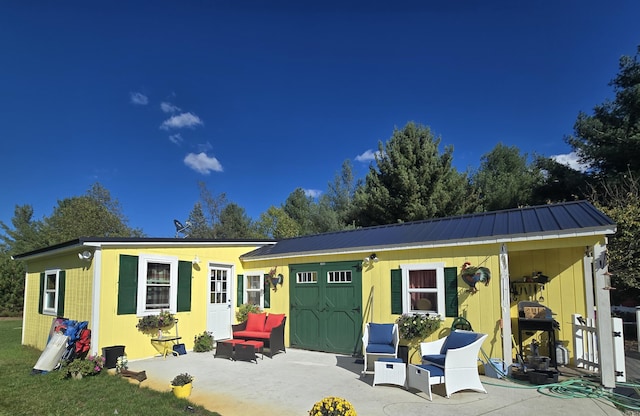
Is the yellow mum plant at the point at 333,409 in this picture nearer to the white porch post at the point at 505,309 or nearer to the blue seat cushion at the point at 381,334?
the blue seat cushion at the point at 381,334

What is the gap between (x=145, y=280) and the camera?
8172 mm

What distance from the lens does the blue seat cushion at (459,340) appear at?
17.8 feet

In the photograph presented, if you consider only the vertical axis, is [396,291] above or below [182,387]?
above

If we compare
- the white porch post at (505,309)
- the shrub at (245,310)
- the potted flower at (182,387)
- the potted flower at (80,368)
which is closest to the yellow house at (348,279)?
the white porch post at (505,309)

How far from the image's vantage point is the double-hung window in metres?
10.2

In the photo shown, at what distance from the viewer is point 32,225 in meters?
31.7

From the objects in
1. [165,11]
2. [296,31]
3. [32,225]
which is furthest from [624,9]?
[32,225]

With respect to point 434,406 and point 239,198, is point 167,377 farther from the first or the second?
point 239,198

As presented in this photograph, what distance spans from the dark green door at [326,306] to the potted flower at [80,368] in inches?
170

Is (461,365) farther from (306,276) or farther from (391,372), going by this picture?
(306,276)

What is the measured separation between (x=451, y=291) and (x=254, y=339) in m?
4.46

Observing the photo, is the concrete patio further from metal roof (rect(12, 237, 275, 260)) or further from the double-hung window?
the double-hung window

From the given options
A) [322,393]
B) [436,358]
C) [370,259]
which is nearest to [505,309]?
[436,358]

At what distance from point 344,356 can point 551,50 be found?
10467 millimetres
